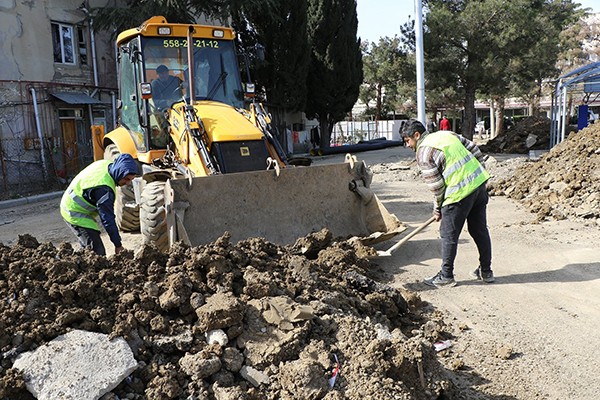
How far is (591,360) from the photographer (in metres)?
3.92

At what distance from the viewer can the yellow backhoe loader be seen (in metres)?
6.11

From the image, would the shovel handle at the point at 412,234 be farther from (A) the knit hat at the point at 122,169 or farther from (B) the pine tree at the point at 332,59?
(B) the pine tree at the point at 332,59

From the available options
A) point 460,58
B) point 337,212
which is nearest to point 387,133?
point 460,58

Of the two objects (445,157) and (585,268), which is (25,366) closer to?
(445,157)

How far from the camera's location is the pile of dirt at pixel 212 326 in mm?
3148

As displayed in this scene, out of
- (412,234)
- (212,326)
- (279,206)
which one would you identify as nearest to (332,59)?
(279,206)

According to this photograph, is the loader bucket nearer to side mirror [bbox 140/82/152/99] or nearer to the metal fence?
side mirror [bbox 140/82/152/99]

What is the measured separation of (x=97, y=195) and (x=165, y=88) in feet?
9.49

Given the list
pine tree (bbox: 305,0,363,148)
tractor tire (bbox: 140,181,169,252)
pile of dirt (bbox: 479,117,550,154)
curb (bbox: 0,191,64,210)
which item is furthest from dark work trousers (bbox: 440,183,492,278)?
pine tree (bbox: 305,0,363,148)

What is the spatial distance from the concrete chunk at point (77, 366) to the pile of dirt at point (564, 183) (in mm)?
6881

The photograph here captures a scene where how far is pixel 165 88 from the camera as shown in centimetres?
748

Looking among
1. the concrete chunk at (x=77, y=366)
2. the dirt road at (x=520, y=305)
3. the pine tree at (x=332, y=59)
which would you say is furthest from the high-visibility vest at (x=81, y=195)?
the pine tree at (x=332, y=59)

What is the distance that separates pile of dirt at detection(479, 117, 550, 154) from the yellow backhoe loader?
50.1 ft

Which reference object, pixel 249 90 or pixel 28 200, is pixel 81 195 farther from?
pixel 28 200
